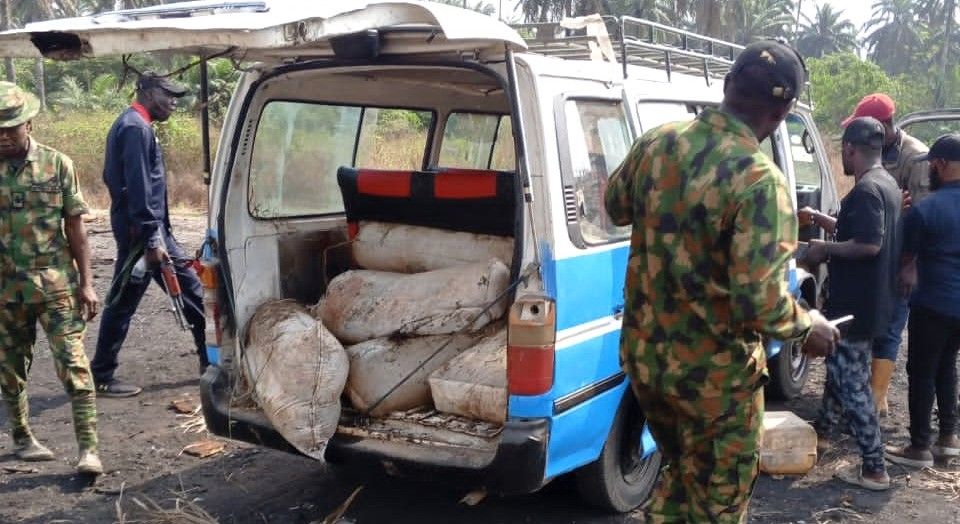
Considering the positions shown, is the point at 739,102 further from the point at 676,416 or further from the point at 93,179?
the point at 93,179

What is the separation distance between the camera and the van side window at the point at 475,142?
5766mm

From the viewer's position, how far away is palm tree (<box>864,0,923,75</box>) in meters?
62.4

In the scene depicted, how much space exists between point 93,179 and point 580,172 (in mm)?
17418

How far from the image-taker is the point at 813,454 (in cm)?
462

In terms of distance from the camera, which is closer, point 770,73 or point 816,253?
point 770,73

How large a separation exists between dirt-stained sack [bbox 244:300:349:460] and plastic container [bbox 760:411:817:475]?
2265mm

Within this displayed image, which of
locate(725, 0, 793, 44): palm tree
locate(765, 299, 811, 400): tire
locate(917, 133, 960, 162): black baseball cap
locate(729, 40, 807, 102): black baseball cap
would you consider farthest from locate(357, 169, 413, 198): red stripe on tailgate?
locate(725, 0, 793, 44): palm tree

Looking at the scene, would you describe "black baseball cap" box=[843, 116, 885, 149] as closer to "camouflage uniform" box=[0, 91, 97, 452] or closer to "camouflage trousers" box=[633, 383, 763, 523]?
"camouflage trousers" box=[633, 383, 763, 523]

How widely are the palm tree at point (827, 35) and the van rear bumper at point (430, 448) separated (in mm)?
70450

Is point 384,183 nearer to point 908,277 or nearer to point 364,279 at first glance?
point 364,279

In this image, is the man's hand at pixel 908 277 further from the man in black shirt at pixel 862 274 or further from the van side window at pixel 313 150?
the van side window at pixel 313 150

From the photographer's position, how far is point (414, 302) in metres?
3.95

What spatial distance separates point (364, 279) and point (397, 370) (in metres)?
0.56

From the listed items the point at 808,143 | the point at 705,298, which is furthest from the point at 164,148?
the point at 705,298
